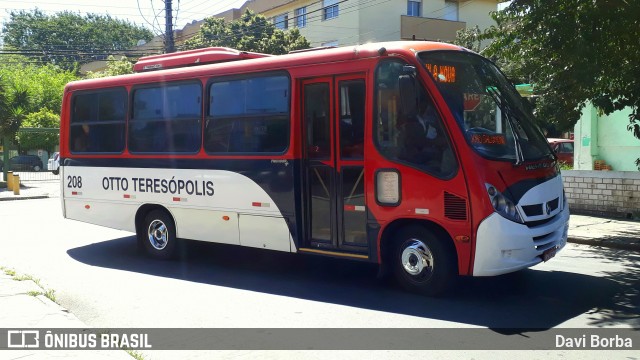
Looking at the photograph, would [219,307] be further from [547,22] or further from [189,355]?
[547,22]

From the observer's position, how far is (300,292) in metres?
7.58

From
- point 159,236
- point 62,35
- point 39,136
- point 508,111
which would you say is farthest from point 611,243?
point 62,35

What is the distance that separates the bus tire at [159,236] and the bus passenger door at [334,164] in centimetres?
279

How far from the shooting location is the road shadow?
645 cm

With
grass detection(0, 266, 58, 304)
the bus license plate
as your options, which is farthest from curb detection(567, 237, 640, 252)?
grass detection(0, 266, 58, 304)

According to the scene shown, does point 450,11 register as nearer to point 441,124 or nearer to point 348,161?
point 348,161

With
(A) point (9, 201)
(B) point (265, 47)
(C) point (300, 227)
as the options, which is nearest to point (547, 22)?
(C) point (300, 227)

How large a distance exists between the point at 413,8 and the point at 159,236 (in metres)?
27.6

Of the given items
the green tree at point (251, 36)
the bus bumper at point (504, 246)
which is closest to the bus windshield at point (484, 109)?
the bus bumper at point (504, 246)

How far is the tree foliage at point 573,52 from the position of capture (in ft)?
29.7

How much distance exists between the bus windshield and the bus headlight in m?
0.39

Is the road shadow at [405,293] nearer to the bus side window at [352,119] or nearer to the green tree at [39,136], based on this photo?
the bus side window at [352,119]

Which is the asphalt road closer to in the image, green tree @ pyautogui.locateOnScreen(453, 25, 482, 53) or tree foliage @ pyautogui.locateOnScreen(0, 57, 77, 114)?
green tree @ pyautogui.locateOnScreen(453, 25, 482, 53)

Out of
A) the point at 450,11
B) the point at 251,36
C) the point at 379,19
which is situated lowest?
the point at 251,36
